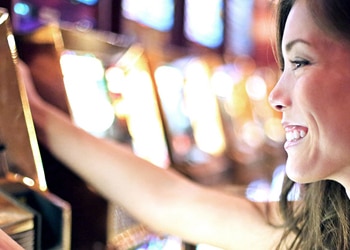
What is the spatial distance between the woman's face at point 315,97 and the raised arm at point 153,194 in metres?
0.39

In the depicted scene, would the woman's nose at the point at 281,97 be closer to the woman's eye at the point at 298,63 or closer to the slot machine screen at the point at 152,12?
the woman's eye at the point at 298,63

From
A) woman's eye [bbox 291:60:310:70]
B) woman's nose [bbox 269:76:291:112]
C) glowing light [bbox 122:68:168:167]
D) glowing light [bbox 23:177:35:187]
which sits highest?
woman's eye [bbox 291:60:310:70]

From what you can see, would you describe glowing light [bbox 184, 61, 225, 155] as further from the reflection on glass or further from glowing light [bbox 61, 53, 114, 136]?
glowing light [bbox 61, 53, 114, 136]

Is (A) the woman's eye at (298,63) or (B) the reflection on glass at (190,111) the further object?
(B) the reflection on glass at (190,111)

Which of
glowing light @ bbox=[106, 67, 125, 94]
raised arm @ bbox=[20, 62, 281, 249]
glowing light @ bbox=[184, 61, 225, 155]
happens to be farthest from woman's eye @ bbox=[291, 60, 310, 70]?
glowing light @ bbox=[184, 61, 225, 155]

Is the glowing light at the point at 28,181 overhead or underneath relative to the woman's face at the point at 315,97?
underneath

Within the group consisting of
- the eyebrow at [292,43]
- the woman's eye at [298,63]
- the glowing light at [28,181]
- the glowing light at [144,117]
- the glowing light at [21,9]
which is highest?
the eyebrow at [292,43]

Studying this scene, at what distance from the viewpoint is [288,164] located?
129cm

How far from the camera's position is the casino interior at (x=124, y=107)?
4.42ft

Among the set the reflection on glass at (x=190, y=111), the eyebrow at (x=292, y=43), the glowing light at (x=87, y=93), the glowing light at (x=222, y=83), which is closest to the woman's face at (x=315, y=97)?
the eyebrow at (x=292, y=43)

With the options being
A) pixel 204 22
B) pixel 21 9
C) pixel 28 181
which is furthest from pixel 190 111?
pixel 28 181

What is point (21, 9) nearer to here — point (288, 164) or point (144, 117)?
point (144, 117)

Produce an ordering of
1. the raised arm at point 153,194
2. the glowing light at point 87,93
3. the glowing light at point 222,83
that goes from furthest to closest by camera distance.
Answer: the glowing light at point 222,83
the glowing light at point 87,93
the raised arm at point 153,194

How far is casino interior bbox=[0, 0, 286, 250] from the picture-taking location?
1.35 m
